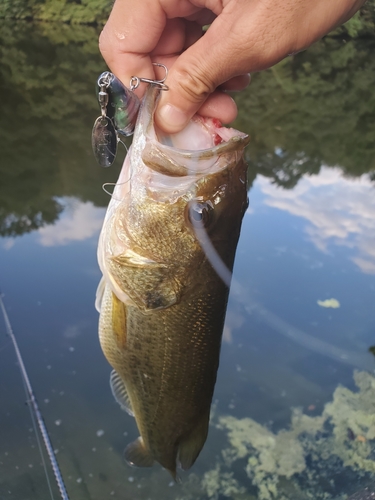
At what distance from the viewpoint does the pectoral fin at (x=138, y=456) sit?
6.08 ft

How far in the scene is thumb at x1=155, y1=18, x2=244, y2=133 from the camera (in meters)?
1.34

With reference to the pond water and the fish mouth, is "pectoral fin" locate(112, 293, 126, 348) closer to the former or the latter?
the fish mouth

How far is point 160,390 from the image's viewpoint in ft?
5.63

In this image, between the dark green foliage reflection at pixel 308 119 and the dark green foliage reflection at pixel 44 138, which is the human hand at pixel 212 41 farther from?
the dark green foliage reflection at pixel 308 119

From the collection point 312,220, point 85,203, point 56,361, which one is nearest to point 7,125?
point 85,203

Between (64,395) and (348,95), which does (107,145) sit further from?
(348,95)

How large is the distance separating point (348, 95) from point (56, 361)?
17874 millimetres

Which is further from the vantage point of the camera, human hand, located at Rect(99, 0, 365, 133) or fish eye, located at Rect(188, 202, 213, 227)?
fish eye, located at Rect(188, 202, 213, 227)

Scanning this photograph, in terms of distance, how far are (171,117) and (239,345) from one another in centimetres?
307

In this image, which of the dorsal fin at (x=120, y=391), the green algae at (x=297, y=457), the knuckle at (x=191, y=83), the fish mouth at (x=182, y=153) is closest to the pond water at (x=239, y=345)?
the green algae at (x=297, y=457)

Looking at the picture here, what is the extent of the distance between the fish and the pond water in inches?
67.1

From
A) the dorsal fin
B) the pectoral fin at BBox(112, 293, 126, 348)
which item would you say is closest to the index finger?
the pectoral fin at BBox(112, 293, 126, 348)

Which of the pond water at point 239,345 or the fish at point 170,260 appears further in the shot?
the pond water at point 239,345

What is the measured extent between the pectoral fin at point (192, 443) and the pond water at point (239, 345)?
1.42 metres
